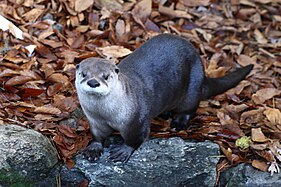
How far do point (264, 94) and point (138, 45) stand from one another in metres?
0.94

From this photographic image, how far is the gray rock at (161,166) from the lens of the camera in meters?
3.25

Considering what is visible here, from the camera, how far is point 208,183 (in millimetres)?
3393

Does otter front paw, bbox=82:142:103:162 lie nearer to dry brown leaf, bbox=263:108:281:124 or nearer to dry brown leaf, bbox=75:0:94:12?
dry brown leaf, bbox=263:108:281:124

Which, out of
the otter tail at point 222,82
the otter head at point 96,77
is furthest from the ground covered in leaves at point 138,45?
the otter head at point 96,77

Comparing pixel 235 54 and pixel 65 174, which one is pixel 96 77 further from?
pixel 235 54

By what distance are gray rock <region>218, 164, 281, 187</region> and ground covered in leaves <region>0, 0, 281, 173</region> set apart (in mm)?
39

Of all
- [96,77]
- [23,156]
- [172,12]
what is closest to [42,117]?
[23,156]

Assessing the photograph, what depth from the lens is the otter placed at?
3006 millimetres

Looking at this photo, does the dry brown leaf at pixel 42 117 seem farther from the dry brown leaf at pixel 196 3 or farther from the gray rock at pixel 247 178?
the dry brown leaf at pixel 196 3

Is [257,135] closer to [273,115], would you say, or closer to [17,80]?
[273,115]

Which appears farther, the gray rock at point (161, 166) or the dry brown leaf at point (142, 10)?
the dry brown leaf at point (142, 10)

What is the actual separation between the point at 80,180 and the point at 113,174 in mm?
179

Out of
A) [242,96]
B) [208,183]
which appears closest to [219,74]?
[242,96]

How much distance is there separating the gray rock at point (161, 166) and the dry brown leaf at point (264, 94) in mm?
742
